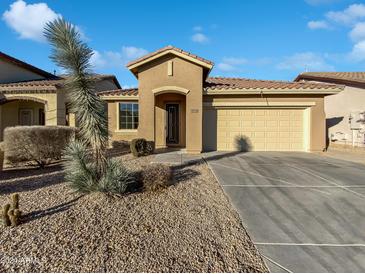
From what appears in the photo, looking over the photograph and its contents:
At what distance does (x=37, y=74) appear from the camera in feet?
72.0

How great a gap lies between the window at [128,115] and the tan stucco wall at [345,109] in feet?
43.9

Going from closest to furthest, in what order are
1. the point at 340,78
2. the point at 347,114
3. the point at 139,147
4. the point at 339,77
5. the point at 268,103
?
the point at 139,147, the point at 268,103, the point at 347,114, the point at 340,78, the point at 339,77

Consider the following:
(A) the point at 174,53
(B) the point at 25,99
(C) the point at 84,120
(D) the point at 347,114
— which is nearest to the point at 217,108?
(A) the point at 174,53

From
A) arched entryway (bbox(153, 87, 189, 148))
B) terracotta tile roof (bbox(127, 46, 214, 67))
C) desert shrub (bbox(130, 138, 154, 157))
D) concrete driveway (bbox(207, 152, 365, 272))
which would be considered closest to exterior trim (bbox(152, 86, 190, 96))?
arched entryway (bbox(153, 87, 189, 148))

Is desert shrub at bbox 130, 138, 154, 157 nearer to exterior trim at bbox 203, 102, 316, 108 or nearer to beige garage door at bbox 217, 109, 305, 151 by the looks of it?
exterior trim at bbox 203, 102, 316, 108

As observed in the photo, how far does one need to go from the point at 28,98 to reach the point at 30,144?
8600mm

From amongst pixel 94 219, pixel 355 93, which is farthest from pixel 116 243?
pixel 355 93

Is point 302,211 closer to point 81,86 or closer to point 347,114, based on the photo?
point 81,86

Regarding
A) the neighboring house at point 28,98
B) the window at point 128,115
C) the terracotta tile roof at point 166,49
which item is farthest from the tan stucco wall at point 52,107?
the terracotta tile roof at point 166,49

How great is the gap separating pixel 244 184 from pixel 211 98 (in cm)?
710

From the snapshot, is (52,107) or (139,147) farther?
(52,107)

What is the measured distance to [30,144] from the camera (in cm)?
892

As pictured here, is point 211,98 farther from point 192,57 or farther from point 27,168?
point 27,168

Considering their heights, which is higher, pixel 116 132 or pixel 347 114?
pixel 347 114
